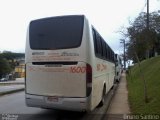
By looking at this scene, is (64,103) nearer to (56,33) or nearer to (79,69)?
(79,69)

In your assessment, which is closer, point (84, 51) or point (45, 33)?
point (84, 51)

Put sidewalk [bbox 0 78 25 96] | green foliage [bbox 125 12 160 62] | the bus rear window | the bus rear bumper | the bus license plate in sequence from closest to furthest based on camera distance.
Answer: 1. the bus rear bumper
2. the bus license plate
3. the bus rear window
4. sidewalk [bbox 0 78 25 96]
5. green foliage [bbox 125 12 160 62]

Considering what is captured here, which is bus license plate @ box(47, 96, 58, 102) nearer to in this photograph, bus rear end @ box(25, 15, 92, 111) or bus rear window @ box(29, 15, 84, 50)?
bus rear end @ box(25, 15, 92, 111)

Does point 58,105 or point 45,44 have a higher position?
point 45,44

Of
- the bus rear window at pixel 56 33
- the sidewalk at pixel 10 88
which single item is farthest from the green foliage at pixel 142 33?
the bus rear window at pixel 56 33

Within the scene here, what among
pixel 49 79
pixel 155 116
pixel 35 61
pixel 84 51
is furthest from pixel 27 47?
pixel 155 116

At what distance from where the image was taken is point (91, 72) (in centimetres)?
937

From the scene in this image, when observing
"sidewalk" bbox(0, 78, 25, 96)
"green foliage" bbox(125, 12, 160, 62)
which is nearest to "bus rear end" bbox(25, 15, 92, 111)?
"sidewalk" bbox(0, 78, 25, 96)

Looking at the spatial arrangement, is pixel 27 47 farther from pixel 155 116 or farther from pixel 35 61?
pixel 155 116

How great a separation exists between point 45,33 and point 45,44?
382 mm

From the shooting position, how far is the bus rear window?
9.52 m

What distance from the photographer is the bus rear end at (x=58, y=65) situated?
30.2 ft

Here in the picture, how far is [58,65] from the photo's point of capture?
941cm

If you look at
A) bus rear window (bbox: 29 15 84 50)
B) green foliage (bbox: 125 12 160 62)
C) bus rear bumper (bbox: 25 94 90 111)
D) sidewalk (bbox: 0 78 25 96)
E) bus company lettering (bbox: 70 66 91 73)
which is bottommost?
sidewalk (bbox: 0 78 25 96)
